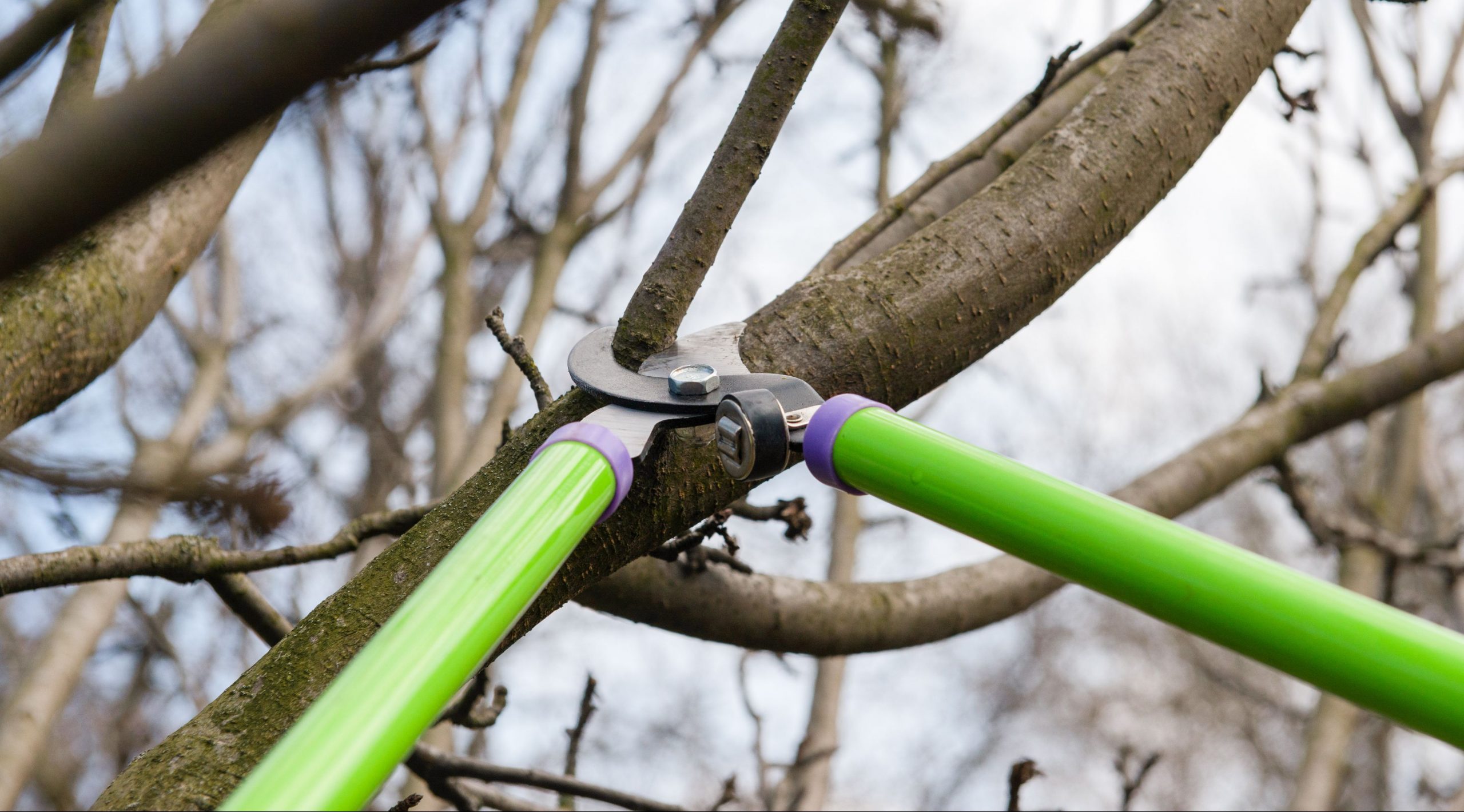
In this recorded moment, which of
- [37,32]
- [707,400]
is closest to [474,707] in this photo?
[707,400]

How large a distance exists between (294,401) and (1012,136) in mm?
3825

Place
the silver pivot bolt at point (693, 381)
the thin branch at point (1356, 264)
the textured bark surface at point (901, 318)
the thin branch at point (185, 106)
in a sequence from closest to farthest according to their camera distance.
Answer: the thin branch at point (185, 106), the textured bark surface at point (901, 318), the silver pivot bolt at point (693, 381), the thin branch at point (1356, 264)

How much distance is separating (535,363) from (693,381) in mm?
313

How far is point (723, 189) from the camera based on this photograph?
1.06m

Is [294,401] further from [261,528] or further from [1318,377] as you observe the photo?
[1318,377]

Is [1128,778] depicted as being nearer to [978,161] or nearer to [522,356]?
[978,161]

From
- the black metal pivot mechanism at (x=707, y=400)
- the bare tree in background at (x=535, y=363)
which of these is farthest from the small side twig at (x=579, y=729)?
the black metal pivot mechanism at (x=707, y=400)

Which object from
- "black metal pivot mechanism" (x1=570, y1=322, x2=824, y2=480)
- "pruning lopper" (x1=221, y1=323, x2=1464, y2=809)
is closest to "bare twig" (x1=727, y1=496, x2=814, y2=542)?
"black metal pivot mechanism" (x1=570, y1=322, x2=824, y2=480)

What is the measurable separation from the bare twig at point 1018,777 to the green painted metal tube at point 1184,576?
771mm

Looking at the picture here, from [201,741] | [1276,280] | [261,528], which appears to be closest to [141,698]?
[261,528]

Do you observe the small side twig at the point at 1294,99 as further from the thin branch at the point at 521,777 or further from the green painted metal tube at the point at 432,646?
the thin branch at the point at 521,777

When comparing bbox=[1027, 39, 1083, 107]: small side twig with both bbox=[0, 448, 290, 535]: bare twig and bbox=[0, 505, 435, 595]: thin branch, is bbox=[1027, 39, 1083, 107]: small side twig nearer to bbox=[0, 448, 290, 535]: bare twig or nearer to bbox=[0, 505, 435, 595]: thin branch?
bbox=[0, 505, 435, 595]: thin branch

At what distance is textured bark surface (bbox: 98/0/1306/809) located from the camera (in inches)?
32.6

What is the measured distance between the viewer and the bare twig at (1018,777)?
1.42 meters
